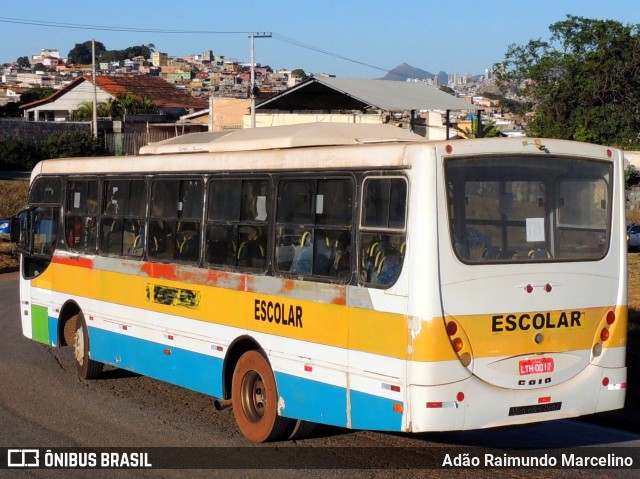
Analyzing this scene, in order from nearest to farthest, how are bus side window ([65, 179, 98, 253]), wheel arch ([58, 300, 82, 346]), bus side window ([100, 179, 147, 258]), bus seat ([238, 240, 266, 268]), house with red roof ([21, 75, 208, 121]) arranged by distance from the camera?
bus seat ([238, 240, 266, 268])
bus side window ([100, 179, 147, 258])
bus side window ([65, 179, 98, 253])
wheel arch ([58, 300, 82, 346])
house with red roof ([21, 75, 208, 121])

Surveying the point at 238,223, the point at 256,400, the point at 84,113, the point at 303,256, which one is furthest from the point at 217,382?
the point at 84,113

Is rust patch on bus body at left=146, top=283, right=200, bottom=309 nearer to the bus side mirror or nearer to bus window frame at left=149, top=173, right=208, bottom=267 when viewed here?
bus window frame at left=149, top=173, right=208, bottom=267

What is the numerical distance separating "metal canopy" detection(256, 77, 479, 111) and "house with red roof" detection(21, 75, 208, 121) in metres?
38.3

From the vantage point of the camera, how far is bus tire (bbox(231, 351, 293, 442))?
975 cm

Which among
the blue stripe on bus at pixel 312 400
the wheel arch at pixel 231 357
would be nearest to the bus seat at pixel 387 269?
the blue stripe on bus at pixel 312 400

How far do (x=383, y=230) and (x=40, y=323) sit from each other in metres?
7.62

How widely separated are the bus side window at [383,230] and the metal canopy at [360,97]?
28.8 metres

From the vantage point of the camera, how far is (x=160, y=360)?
1165 cm

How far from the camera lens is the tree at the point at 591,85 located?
→ 210 feet

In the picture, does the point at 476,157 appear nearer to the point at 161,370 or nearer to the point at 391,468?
the point at 391,468

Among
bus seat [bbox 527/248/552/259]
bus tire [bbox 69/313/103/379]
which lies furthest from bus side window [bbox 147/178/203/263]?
bus seat [bbox 527/248/552/259]

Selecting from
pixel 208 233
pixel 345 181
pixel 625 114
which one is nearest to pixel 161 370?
pixel 208 233

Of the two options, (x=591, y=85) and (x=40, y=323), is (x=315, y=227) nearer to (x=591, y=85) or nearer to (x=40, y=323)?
(x=40, y=323)

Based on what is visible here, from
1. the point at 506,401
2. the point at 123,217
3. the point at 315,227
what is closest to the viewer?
the point at 506,401
